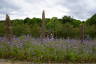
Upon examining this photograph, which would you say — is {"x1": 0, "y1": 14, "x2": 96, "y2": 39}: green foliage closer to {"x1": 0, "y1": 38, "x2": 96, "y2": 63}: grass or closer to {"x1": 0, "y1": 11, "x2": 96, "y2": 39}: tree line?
{"x1": 0, "y1": 11, "x2": 96, "y2": 39}: tree line

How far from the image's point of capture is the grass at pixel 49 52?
6594mm

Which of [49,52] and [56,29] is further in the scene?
[56,29]

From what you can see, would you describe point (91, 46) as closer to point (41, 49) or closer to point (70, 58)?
point (70, 58)

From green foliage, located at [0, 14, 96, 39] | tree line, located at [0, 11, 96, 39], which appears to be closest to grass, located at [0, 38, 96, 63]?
tree line, located at [0, 11, 96, 39]

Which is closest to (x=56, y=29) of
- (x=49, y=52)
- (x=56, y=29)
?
(x=56, y=29)

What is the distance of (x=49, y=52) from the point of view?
22.6 feet

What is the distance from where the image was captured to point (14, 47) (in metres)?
7.41

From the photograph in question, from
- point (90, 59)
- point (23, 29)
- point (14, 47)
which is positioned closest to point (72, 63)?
point (90, 59)

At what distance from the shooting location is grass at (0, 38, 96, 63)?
21.6 ft

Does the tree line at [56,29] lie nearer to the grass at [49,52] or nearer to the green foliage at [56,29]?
the green foliage at [56,29]

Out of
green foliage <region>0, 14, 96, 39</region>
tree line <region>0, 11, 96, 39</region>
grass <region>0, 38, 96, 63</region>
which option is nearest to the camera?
grass <region>0, 38, 96, 63</region>

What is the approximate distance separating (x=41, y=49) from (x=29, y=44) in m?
0.73

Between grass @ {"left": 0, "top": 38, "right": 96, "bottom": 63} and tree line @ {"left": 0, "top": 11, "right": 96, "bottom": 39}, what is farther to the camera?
tree line @ {"left": 0, "top": 11, "right": 96, "bottom": 39}

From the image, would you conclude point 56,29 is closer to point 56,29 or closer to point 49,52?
point 56,29
